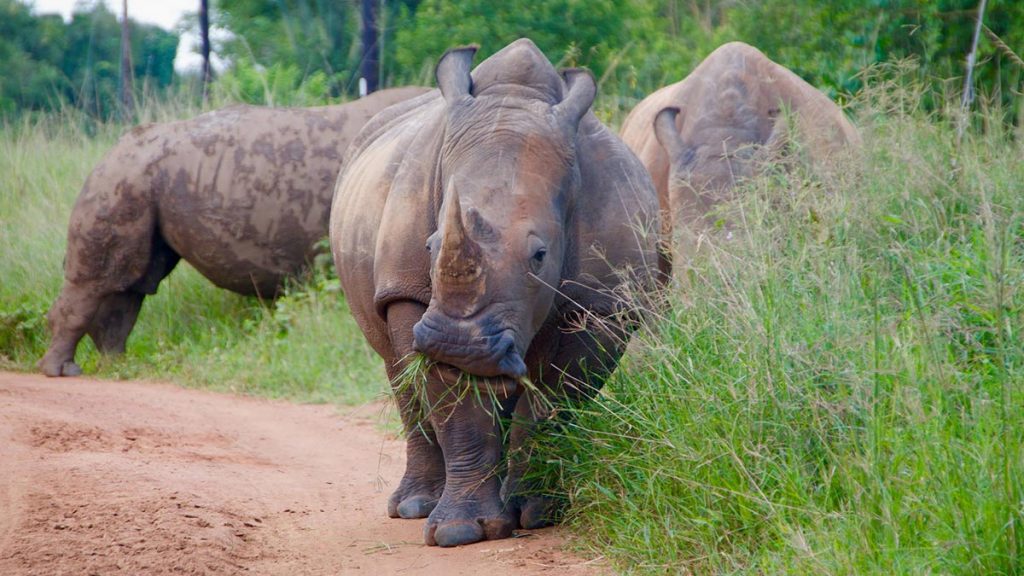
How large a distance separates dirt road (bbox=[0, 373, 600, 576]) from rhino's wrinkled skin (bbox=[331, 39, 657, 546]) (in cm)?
34

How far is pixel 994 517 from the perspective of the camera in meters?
3.75

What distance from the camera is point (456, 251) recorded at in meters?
4.77

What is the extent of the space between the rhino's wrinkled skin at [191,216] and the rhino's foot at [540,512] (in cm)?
583

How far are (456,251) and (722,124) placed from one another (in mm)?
4248

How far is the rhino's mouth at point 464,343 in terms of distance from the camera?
483cm

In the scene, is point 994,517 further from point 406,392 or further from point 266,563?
point 406,392

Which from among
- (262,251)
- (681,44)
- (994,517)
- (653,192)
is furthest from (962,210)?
(681,44)

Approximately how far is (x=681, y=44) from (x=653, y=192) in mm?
12157

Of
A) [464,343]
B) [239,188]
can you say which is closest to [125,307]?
[239,188]

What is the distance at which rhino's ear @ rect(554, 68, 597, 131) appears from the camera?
215 inches

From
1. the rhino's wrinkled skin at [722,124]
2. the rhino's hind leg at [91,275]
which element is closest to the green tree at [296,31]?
the rhino's hind leg at [91,275]

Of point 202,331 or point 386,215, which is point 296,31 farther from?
point 386,215

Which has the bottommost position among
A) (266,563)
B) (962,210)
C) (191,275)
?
(191,275)

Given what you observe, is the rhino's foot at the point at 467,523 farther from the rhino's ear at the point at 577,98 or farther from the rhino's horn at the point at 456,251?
the rhino's ear at the point at 577,98
